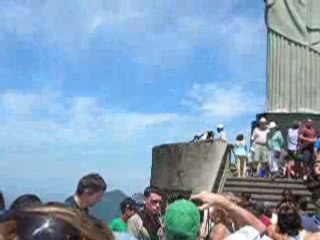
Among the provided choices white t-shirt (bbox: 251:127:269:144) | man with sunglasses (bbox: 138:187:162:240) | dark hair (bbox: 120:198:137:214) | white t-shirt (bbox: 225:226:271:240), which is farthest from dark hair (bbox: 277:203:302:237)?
white t-shirt (bbox: 251:127:269:144)

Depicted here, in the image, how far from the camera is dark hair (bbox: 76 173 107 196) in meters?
5.90

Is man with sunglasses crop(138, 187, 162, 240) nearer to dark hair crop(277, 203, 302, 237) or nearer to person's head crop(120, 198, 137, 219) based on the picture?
person's head crop(120, 198, 137, 219)

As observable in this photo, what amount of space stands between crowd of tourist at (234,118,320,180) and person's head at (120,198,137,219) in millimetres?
10948

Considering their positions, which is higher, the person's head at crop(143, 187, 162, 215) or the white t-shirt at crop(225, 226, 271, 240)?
the white t-shirt at crop(225, 226, 271, 240)

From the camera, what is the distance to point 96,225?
2346 mm

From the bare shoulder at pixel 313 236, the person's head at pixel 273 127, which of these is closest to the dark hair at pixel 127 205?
the bare shoulder at pixel 313 236

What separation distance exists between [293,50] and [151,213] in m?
18.4

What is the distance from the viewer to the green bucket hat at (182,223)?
4.21 metres

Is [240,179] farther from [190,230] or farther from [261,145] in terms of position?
[190,230]

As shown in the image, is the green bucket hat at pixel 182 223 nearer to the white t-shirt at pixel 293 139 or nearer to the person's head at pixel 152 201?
the person's head at pixel 152 201

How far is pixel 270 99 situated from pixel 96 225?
77.1ft

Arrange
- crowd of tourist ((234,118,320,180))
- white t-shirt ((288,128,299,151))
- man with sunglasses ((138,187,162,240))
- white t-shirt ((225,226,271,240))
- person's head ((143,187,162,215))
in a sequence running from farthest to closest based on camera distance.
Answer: white t-shirt ((288,128,299,151)), crowd of tourist ((234,118,320,180)), person's head ((143,187,162,215)), man with sunglasses ((138,187,162,240)), white t-shirt ((225,226,271,240))

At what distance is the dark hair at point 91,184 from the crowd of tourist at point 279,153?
44.0ft

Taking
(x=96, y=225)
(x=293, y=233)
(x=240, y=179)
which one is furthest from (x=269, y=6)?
(x=96, y=225)
